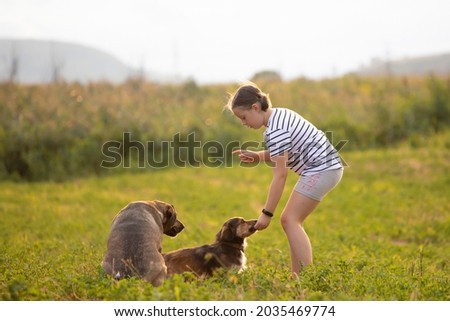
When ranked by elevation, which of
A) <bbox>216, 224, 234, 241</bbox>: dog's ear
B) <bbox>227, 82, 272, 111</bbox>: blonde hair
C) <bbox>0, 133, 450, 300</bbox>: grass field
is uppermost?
<bbox>227, 82, 272, 111</bbox>: blonde hair

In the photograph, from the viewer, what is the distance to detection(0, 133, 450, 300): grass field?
6152mm

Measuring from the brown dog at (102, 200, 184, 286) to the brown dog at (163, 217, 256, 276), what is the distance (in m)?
0.32

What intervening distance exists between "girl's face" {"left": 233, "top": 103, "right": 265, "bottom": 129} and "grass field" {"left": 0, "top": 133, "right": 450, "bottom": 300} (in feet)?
5.61

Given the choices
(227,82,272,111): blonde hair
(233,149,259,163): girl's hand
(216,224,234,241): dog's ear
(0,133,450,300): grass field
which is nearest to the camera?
(0,133,450,300): grass field

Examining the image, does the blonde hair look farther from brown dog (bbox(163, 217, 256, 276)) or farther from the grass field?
the grass field

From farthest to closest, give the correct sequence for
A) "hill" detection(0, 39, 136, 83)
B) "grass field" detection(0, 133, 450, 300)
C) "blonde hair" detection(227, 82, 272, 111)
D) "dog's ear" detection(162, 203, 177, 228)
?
1. "hill" detection(0, 39, 136, 83)
2. "dog's ear" detection(162, 203, 177, 228)
3. "blonde hair" detection(227, 82, 272, 111)
4. "grass field" detection(0, 133, 450, 300)

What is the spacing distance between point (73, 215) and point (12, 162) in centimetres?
692

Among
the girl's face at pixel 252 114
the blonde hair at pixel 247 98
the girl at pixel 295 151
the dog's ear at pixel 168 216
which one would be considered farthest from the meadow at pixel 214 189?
the blonde hair at pixel 247 98

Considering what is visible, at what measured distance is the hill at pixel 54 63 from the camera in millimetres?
25828

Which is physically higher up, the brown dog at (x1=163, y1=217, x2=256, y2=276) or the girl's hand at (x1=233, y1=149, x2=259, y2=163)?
the girl's hand at (x1=233, y1=149, x2=259, y2=163)

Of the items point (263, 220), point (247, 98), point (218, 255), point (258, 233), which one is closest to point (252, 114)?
point (247, 98)

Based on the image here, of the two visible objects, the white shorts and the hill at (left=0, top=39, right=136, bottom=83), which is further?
the hill at (left=0, top=39, right=136, bottom=83)

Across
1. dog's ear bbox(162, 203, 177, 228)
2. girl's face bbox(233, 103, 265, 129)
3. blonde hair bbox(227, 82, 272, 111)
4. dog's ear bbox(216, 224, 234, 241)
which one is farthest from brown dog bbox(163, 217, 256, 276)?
blonde hair bbox(227, 82, 272, 111)

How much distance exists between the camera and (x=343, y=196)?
16266 mm
